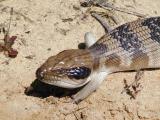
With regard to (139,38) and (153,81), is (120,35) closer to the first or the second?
(139,38)

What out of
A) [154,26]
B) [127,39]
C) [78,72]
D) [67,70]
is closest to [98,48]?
[127,39]

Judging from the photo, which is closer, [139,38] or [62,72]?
[62,72]

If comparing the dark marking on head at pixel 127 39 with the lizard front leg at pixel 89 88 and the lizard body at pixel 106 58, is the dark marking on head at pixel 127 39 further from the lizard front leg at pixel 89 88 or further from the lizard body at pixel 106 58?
the lizard front leg at pixel 89 88

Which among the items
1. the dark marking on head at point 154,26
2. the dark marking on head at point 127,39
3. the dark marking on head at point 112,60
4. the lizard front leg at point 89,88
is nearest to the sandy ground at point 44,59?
the lizard front leg at point 89,88

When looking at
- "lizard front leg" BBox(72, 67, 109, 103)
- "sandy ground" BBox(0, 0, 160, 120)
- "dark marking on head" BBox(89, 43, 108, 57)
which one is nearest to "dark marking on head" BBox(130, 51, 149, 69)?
"sandy ground" BBox(0, 0, 160, 120)

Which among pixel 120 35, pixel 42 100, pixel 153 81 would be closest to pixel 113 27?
pixel 120 35

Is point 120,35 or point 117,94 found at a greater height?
point 120,35

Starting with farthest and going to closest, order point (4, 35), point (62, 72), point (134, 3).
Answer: point (134, 3)
point (4, 35)
point (62, 72)
